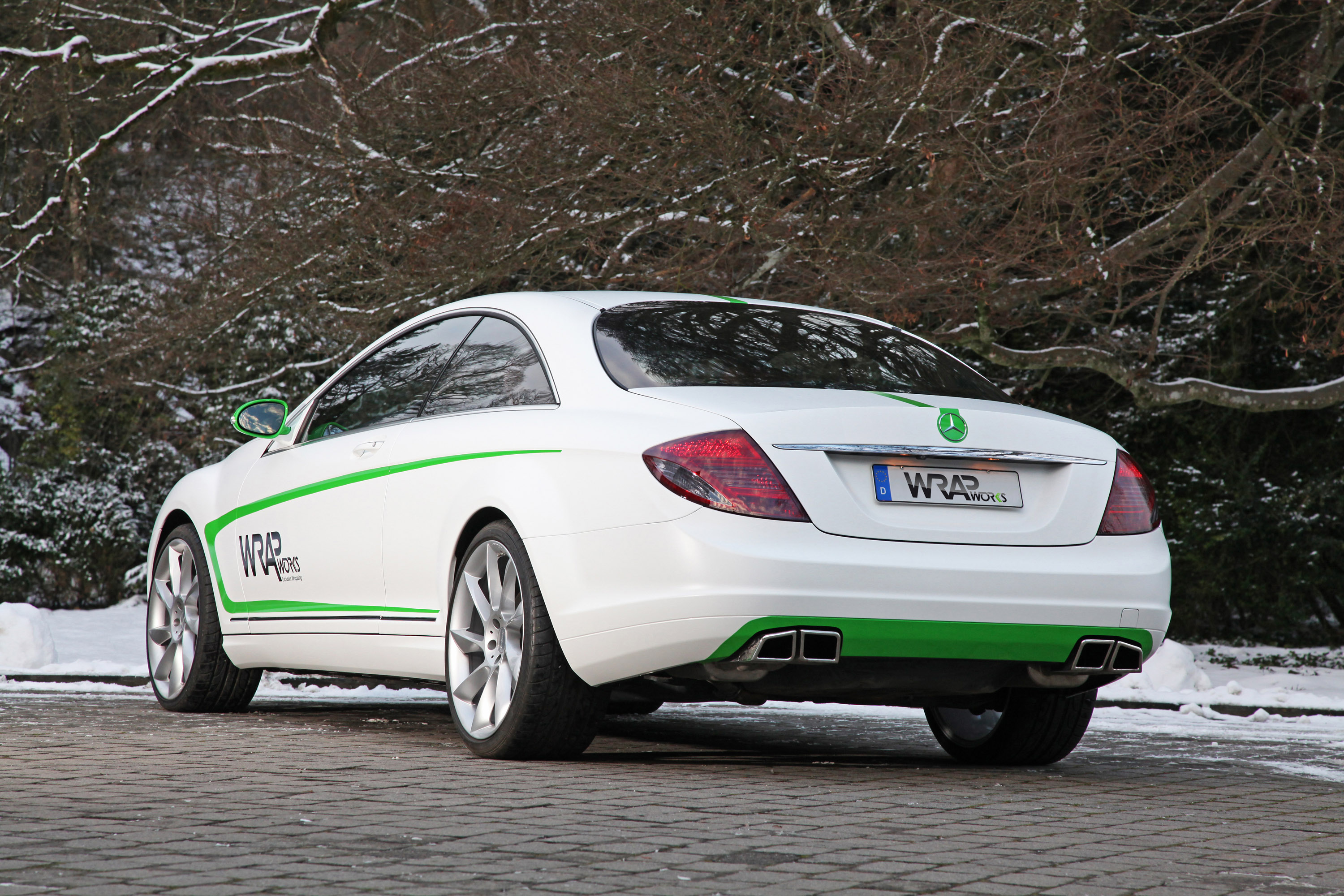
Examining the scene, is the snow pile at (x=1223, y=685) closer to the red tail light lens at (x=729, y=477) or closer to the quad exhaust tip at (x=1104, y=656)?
the quad exhaust tip at (x=1104, y=656)

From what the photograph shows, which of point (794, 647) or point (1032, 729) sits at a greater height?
point (794, 647)

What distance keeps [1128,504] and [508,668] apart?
2.08m

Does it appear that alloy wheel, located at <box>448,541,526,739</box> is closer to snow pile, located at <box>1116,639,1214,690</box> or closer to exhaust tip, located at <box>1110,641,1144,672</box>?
exhaust tip, located at <box>1110,641,1144,672</box>

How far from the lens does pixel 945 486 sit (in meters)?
4.86

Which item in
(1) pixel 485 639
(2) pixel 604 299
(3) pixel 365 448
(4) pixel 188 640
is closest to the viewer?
(1) pixel 485 639

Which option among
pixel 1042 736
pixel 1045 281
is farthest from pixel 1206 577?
pixel 1042 736

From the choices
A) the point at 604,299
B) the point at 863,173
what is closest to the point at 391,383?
the point at 604,299

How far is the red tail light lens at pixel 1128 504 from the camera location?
511 cm

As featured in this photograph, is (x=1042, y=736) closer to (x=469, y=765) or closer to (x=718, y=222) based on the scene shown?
(x=469, y=765)

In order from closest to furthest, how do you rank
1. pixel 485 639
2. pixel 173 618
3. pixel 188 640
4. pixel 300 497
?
pixel 485 639
pixel 300 497
pixel 188 640
pixel 173 618

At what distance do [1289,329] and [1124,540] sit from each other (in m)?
9.64

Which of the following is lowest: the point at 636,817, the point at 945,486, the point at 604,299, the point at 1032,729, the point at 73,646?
the point at 73,646

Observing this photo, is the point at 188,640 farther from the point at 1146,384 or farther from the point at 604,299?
the point at 1146,384

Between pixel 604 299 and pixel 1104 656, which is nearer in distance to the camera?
pixel 1104 656
